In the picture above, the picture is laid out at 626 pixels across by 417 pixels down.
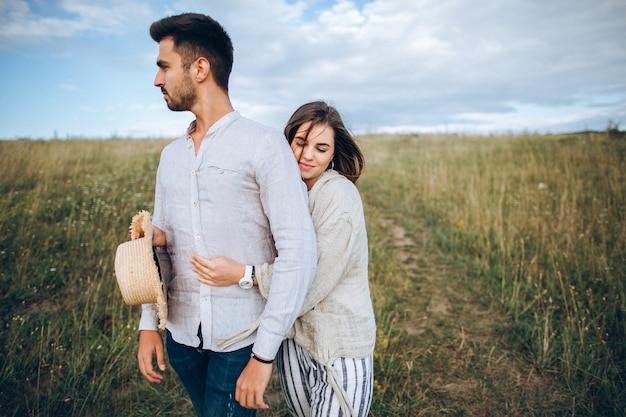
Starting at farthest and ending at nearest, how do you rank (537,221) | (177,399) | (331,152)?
(537,221) → (177,399) → (331,152)

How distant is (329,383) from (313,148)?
1.09 meters

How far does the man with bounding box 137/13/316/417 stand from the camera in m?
1.34

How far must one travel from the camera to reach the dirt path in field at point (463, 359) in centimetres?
288

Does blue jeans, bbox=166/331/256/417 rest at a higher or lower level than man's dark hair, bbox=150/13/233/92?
lower

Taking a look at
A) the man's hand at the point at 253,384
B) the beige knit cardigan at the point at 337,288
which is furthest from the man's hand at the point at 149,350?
the man's hand at the point at 253,384

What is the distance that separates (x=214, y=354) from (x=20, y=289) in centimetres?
346

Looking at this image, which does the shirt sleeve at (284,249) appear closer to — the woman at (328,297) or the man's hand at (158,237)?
the woman at (328,297)

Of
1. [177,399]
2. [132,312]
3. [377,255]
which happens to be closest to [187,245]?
[177,399]

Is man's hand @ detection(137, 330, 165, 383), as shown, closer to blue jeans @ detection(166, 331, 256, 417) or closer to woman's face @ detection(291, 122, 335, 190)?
blue jeans @ detection(166, 331, 256, 417)

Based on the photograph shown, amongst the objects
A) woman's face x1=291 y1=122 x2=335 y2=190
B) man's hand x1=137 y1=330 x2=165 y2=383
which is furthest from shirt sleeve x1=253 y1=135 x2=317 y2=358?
man's hand x1=137 y1=330 x2=165 y2=383

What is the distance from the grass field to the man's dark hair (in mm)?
2526

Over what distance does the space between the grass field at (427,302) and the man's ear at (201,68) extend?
2460 millimetres

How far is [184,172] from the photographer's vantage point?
1559 mm

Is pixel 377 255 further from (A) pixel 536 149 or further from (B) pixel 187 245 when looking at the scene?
(A) pixel 536 149
